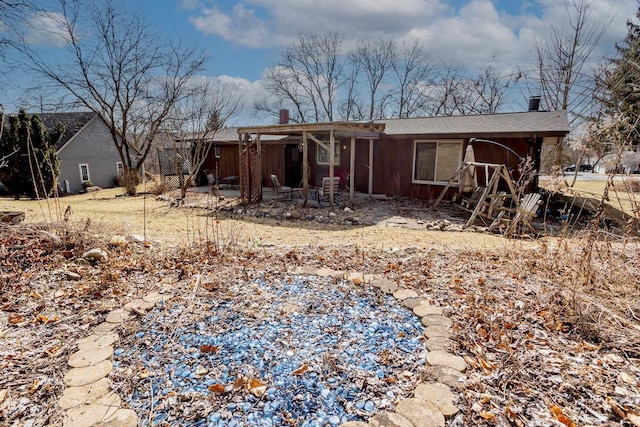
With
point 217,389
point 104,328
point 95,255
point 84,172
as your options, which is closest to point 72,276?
point 95,255

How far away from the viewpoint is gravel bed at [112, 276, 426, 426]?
187cm

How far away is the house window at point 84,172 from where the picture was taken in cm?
1828

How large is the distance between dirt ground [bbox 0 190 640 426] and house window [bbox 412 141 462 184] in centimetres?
448

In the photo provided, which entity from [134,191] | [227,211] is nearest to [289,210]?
[227,211]

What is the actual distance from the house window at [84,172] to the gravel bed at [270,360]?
63.8 feet

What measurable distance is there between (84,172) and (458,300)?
2129 centimetres

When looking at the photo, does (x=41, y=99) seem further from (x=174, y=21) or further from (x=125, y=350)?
(x=125, y=350)

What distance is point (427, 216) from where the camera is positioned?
856 cm

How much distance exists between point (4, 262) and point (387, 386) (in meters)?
4.34

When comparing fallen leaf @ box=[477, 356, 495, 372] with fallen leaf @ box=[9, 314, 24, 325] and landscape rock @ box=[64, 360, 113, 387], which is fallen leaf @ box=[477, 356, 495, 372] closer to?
landscape rock @ box=[64, 360, 113, 387]

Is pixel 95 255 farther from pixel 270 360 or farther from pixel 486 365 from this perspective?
pixel 486 365

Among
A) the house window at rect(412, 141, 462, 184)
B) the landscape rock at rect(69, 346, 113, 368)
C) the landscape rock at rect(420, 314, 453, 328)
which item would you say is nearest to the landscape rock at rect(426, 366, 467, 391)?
the landscape rock at rect(420, 314, 453, 328)

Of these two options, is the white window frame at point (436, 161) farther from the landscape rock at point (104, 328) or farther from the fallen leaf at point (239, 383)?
the landscape rock at point (104, 328)

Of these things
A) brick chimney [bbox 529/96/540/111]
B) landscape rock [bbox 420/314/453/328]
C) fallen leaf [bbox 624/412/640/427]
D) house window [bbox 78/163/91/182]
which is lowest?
fallen leaf [bbox 624/412/640/427]
